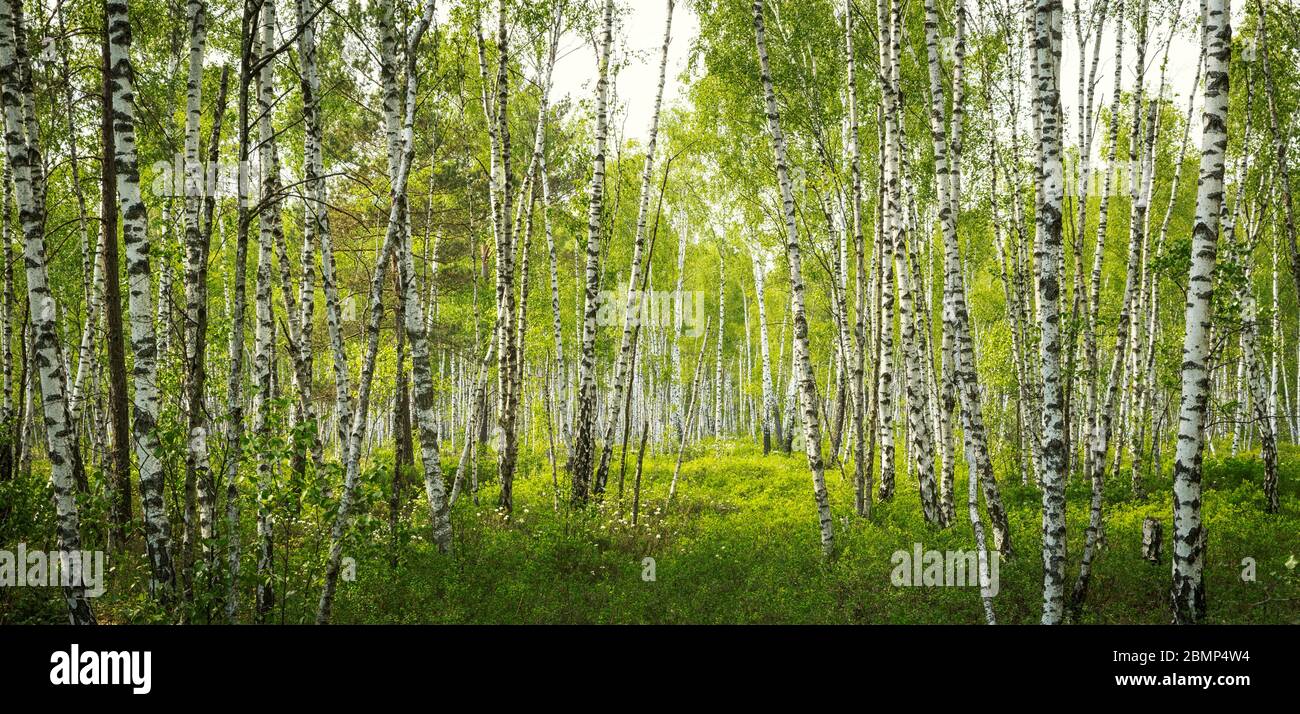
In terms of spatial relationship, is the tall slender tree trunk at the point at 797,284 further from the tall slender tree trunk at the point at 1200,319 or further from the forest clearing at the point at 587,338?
the tall slender tree trunk at the point at 1200,319

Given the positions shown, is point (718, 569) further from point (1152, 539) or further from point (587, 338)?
point (1152, 539)

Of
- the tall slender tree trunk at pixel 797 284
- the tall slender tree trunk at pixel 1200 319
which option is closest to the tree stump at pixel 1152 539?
the tall slender tree trunk at pixel 1200 319

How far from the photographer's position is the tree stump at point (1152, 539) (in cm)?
877

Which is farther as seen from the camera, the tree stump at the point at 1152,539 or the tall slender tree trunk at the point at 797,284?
the tall slender tree trunk at the point at 797,284

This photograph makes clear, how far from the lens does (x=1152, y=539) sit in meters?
8.83

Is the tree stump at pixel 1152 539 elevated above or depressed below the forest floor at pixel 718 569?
above

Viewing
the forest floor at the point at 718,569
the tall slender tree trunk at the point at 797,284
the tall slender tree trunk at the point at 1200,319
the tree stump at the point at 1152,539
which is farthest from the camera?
the tall slender tree trunk at the point at 797,284

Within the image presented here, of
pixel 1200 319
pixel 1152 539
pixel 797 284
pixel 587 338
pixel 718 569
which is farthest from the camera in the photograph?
pixel 587 338

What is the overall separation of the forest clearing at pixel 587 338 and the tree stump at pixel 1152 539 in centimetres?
7

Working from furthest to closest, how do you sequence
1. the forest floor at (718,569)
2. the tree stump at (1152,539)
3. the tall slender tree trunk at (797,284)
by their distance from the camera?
the tall slender tree trunk at (797,284) < the tree stump at (1152,539) < the forest floor at (718,569)

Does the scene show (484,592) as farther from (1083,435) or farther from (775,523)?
(1083,435)

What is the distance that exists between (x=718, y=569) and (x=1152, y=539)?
594 centimetres

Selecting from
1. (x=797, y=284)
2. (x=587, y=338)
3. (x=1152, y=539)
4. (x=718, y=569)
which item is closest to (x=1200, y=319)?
(x=797, y=284)

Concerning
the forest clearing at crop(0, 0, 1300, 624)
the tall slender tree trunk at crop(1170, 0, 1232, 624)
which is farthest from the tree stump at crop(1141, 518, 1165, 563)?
the tall slender tree trunk at crop(1170, 0, 1232, 624)
